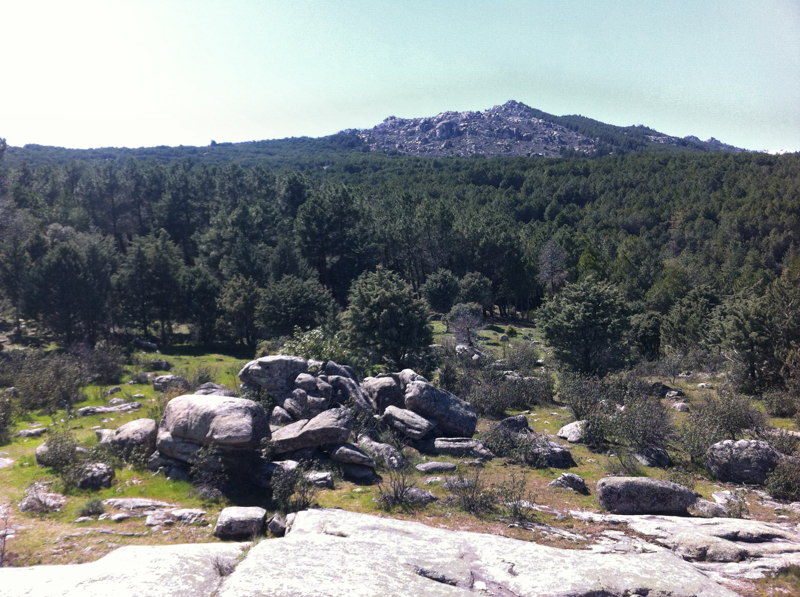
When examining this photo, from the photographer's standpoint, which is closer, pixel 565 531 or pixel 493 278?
pixel 565 531

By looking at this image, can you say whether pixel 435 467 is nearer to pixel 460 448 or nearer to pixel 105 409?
pixel 460 448

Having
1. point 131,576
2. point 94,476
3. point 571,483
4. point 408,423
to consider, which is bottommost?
point 571,483

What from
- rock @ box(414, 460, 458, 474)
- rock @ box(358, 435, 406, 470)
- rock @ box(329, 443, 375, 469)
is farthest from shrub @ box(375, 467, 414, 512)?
rock @ box(414, 460, 458, 474)

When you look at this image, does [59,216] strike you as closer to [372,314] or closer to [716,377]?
[372,314]

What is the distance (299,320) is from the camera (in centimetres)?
3944

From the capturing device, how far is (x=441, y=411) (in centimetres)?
1992

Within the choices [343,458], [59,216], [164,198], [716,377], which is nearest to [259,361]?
[343,458]

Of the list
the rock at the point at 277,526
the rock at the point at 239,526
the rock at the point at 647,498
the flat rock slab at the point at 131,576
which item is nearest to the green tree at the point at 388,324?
the rock at the point at 647,498

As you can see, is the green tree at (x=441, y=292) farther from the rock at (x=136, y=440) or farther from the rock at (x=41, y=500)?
the rock at (x=41, y=500)

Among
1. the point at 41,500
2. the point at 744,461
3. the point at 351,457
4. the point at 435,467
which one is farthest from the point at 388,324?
the point at 41,500

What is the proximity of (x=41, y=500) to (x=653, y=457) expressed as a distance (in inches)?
777

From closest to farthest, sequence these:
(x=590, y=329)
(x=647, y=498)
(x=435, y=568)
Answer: (x=435, y=568) < (x=647, y=498) < (x=590, y=329)

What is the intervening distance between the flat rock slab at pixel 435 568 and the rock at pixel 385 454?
5.14 metres

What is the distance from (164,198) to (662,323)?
63.2m
